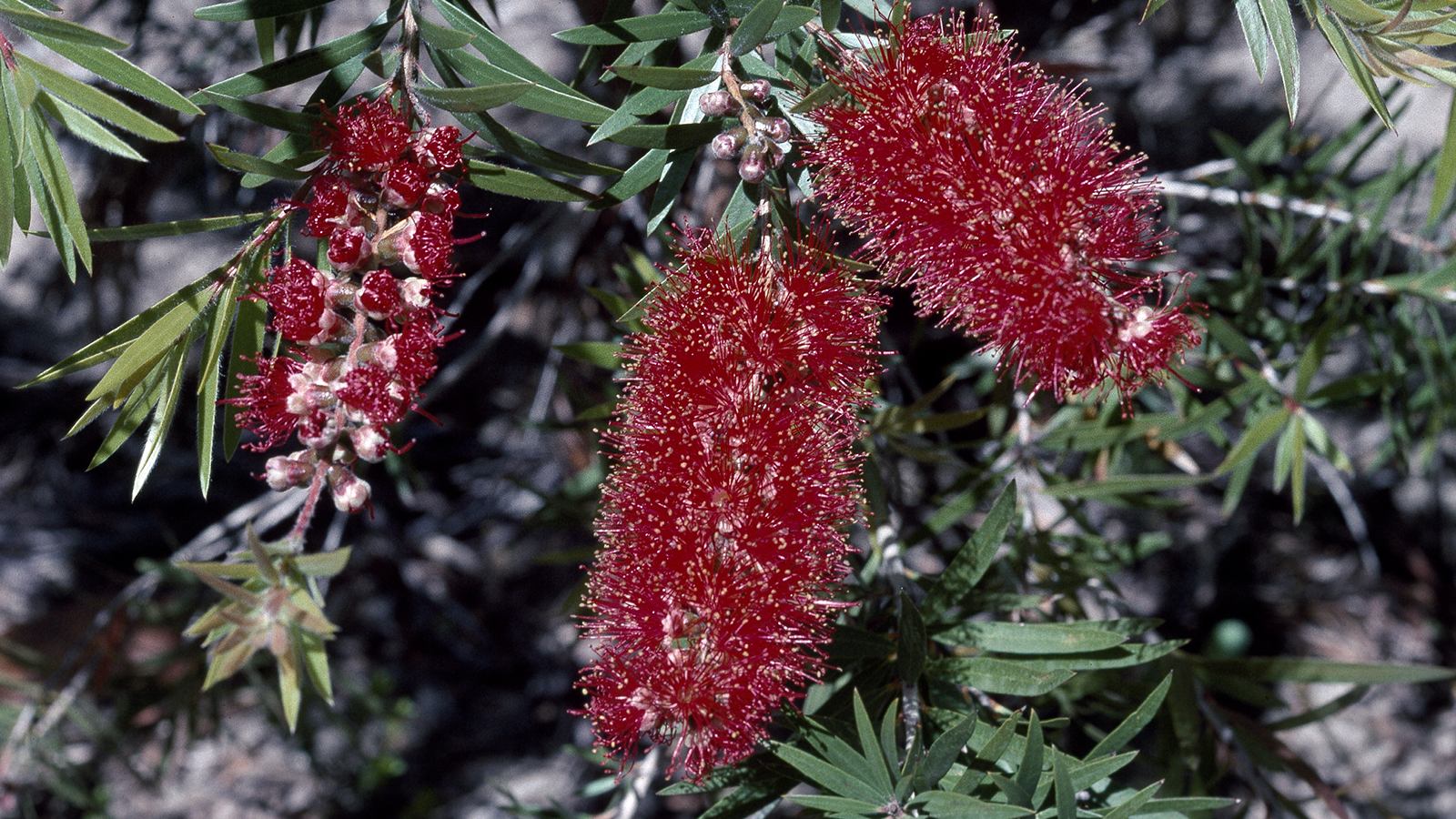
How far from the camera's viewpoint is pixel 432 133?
1.07 metres

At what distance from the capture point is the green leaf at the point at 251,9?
1056 millimetres

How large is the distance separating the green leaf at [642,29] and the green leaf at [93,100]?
44 cm

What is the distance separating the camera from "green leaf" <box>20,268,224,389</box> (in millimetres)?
1087

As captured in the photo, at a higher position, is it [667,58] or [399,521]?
[667,58]

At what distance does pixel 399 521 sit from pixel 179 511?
2.07ft

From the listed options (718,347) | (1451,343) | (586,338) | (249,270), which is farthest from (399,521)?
(1451,343)

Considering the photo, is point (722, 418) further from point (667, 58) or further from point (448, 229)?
point (667, 58)

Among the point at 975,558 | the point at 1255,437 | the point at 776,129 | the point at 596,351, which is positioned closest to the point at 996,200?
the point at 776,129

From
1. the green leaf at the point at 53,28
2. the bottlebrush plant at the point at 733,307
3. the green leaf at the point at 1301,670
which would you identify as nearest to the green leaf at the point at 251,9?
the bottlebrush plant at the point at 733,307

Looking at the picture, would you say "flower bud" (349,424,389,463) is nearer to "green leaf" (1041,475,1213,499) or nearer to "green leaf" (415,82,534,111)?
"green leaf" (415,82,534,111)

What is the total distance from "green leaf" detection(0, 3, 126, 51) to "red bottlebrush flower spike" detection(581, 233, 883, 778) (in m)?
0.59

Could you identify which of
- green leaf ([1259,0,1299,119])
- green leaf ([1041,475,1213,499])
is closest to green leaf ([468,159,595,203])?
green leaf ([1259,0,1299,119])

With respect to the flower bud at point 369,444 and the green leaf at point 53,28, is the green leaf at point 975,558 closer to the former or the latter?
the flower bud at point 369,444

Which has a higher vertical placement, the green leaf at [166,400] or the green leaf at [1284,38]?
the green leaf at [1284,38]
